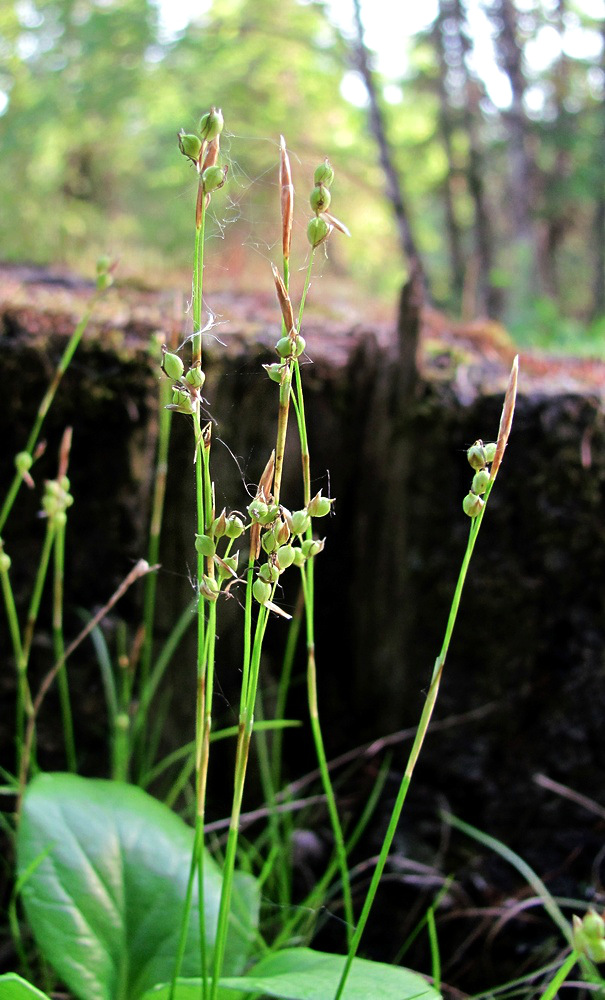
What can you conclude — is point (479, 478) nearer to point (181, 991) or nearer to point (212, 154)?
point (212, 154)

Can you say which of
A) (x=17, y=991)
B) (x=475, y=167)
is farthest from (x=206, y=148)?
(x=475, y=167)

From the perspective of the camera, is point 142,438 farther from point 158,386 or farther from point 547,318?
point 547,318

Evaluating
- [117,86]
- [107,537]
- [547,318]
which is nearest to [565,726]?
[107,537]

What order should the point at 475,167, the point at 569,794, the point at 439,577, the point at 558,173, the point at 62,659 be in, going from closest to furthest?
the point at 62,659 → the point at 569,794 → the point at 439,577 → the point at 475,167 → the point at 558,173

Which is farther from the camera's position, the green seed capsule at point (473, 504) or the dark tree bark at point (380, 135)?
the dark tree bark at point (380, 135)

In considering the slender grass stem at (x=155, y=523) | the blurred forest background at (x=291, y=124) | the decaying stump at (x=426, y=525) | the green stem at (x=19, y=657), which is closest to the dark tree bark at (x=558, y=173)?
the blurred forest background at (x=291, y=124)

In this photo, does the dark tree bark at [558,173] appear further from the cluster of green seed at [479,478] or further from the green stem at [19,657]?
the cluster of green seed at [479,478]
